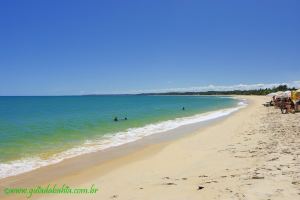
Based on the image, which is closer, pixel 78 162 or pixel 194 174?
pixel 194 174

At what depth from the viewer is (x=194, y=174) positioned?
27.5ft

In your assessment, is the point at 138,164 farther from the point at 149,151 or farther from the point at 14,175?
the point at 14,175

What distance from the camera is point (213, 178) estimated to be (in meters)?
7.73

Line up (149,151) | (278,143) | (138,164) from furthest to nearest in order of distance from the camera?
(149,151) < (278,143) < (138,164)

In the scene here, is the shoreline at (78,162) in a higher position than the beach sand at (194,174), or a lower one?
lower

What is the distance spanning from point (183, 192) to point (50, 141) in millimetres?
11559

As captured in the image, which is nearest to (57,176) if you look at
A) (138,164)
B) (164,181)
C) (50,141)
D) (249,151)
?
(138,164)

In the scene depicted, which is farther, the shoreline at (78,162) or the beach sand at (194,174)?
the shoreline at (78,162)

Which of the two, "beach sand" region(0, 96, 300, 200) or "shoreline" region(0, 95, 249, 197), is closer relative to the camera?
"beach sand" region(0, 96, 300, 200)

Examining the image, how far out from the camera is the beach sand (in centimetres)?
667

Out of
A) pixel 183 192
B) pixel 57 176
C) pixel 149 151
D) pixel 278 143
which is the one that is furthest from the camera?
pixel 149 151

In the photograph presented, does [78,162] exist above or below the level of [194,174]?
below

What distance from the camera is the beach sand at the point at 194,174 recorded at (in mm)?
6668

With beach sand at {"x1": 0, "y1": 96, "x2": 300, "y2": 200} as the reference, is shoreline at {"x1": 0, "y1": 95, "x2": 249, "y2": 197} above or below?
below
